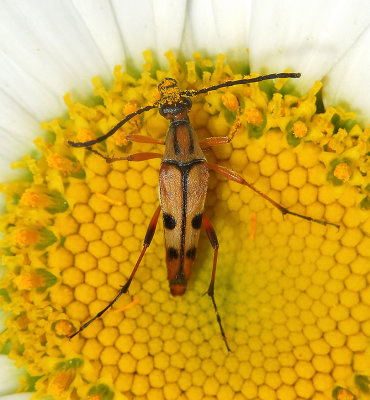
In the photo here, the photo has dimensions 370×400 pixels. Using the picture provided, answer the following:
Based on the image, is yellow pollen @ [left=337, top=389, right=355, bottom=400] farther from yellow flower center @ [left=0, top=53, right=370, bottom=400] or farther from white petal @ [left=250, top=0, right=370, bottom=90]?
white petal @ [left=250, top=0, right=370, bottom=90]

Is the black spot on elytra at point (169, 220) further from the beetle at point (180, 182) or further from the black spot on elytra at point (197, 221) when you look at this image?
the black spot on elytra at point (197, 221)

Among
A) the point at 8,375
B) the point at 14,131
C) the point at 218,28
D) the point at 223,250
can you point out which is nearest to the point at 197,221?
the point at 223,250

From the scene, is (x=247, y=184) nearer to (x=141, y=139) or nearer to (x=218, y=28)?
(x=141, y=139)

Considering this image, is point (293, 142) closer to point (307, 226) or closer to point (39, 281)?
point (307, 226)

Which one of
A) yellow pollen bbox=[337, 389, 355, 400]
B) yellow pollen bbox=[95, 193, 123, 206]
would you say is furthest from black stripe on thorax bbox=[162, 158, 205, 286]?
yellow pollen bbox=[337, 389, 355, 400]

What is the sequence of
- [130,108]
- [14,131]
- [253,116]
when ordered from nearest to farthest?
[253,116]
[130,108]
[14,131]

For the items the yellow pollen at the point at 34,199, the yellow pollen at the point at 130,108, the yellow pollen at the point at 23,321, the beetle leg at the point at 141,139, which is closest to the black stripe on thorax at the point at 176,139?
the beetle leg at the point at 141,139
